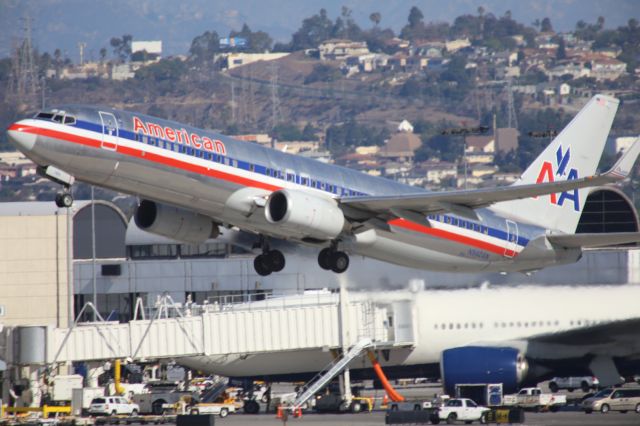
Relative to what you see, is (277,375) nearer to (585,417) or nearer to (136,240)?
(585,417)

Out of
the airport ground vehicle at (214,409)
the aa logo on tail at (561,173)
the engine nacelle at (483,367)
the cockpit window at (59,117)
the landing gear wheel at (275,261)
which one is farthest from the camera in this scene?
the aa logo on tail at (561,173)

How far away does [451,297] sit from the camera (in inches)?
2512

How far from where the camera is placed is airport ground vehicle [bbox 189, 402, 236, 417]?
61688 mm

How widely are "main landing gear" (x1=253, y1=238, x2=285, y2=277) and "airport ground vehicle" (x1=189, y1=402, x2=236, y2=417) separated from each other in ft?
34.3

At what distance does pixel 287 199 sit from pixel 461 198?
7080 mm

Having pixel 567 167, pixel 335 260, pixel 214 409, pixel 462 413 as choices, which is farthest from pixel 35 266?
pixel 567 167

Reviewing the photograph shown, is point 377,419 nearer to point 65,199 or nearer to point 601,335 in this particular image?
point 601,335

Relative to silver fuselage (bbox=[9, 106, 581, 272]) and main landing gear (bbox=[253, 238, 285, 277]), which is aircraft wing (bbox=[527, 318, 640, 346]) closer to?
silver fuselage (bbox=[9, 106, 581, 272])

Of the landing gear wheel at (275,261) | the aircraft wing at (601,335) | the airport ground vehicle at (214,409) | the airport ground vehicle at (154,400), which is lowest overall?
the airport ground vehicle at (214,409)

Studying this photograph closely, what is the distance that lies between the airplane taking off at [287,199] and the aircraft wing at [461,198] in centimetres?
5

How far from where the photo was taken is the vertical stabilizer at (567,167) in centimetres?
6062

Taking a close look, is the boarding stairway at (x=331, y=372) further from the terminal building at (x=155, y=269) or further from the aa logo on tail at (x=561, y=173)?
the aa logo on tail at (x=561, y=173)

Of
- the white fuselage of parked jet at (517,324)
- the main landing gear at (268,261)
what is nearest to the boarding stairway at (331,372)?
the white fuselage of parked jet at (517,324)

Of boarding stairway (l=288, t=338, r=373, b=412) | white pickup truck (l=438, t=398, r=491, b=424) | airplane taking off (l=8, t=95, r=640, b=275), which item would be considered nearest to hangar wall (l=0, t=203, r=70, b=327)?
boarding stairway (l=288, t=338, r=373, b=412)
